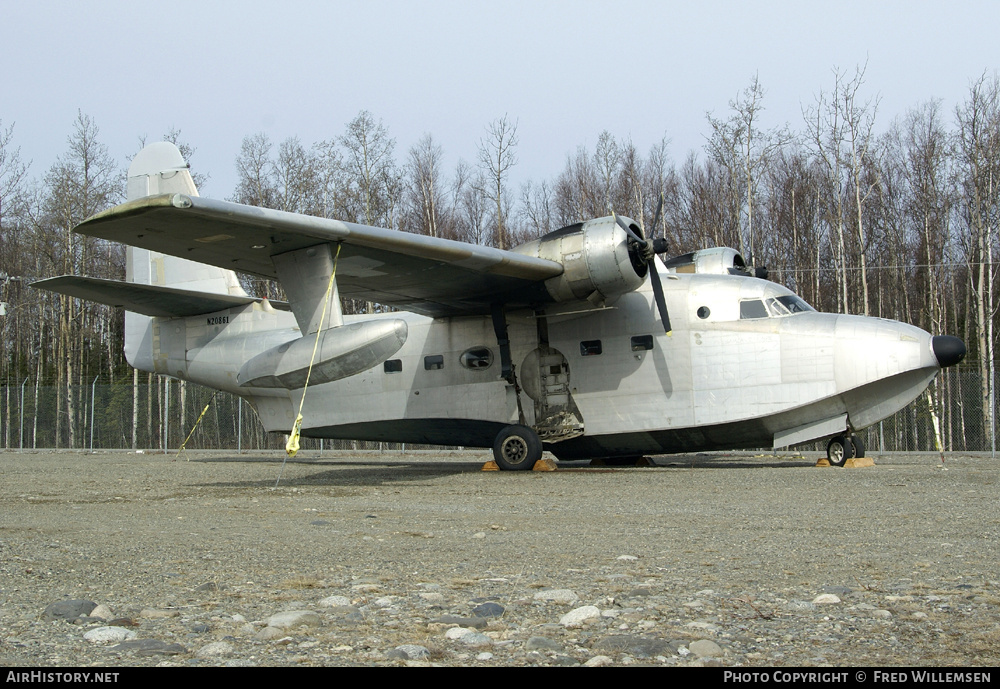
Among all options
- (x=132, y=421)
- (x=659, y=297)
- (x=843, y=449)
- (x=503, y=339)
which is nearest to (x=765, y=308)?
(x=659, y=297)

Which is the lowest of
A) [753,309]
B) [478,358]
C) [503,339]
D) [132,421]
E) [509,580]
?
[509,580]

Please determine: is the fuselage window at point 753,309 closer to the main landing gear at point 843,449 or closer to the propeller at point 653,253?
the propeller at point 653,253

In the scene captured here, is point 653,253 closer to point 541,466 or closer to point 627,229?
point 627,229

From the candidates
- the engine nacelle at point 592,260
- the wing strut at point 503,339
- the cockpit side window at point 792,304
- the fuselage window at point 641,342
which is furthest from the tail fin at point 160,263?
the cockpit side window at point 792,304

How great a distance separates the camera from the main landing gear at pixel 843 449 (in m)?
13.5

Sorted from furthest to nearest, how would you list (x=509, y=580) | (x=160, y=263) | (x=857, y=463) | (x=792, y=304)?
(x=160, y=263) → (x=792, y=304) → (x=857, y=463) → (x=509, y=580)

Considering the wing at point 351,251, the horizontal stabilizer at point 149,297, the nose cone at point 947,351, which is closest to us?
the wing at point 351,251

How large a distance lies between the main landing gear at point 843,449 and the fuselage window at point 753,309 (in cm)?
244

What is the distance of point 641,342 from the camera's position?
45.8ft

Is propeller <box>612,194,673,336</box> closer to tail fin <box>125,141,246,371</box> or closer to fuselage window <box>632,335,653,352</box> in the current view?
fuselage window <box>632,335,653,352</box>

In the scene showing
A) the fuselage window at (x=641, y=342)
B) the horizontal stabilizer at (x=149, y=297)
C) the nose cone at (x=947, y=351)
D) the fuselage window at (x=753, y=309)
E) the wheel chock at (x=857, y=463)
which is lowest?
the wheel chock at (x=857, y=463)

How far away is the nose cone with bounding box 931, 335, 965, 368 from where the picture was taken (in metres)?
12.6

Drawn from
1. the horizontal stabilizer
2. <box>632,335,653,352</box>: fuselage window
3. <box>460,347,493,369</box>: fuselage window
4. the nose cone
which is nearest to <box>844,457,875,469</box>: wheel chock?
the nose cone

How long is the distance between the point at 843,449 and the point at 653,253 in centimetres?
456
